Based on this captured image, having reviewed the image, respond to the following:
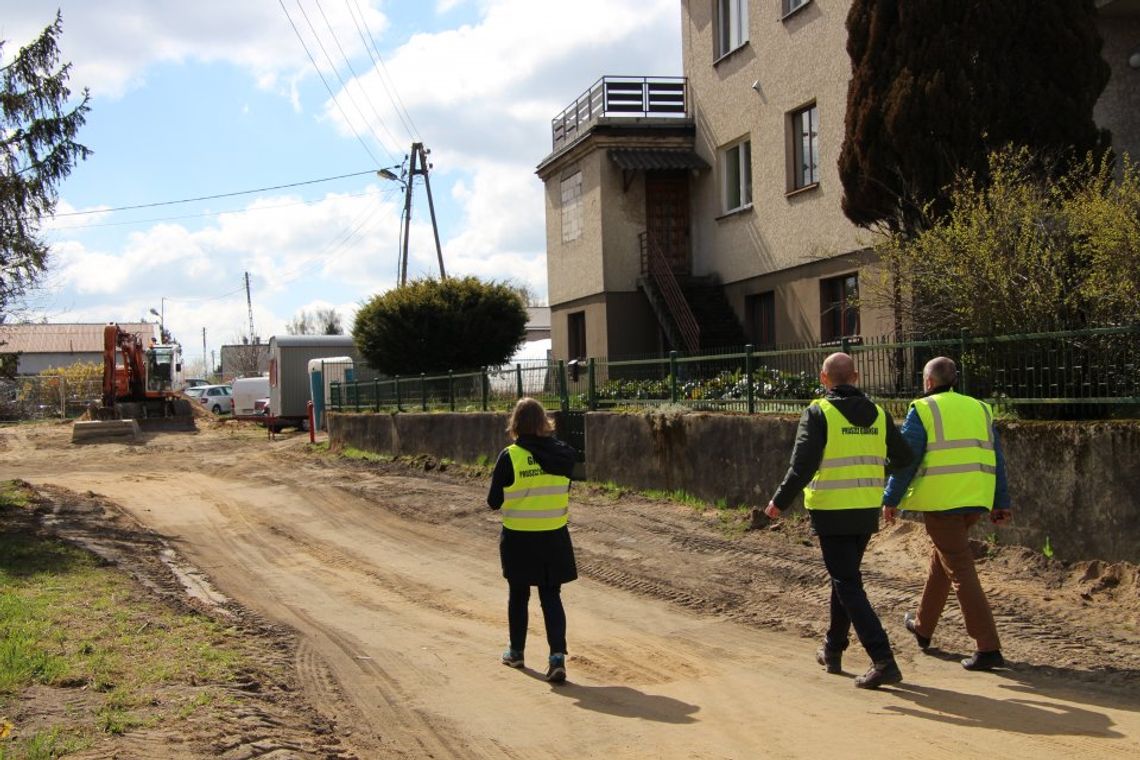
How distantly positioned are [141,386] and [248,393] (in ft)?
13.1

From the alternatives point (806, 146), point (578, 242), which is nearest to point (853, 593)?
point (806, 146)

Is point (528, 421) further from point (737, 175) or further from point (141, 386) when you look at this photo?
point (141, 386)

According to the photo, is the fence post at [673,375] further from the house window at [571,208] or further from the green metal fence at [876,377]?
the house window at [571,208]

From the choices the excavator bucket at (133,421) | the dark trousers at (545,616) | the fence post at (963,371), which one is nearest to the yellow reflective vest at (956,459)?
the dark trousers at (545,616)

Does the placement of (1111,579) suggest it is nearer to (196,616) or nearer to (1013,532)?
(1013,532)

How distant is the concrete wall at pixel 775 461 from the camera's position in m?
7.86

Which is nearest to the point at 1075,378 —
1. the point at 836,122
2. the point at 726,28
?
the point at 836,122

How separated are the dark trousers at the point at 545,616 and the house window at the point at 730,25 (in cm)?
1555

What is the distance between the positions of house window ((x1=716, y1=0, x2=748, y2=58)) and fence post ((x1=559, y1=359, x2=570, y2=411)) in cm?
779

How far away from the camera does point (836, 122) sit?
56.2 ft

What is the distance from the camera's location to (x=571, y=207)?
78.6ft

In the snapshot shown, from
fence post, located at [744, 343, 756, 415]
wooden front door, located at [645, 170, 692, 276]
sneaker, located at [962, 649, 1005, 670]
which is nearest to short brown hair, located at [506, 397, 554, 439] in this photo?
sneaker, located at [962, 649, 1005, 670]

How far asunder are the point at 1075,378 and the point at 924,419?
291cm

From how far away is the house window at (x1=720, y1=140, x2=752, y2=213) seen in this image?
67.6 ft
